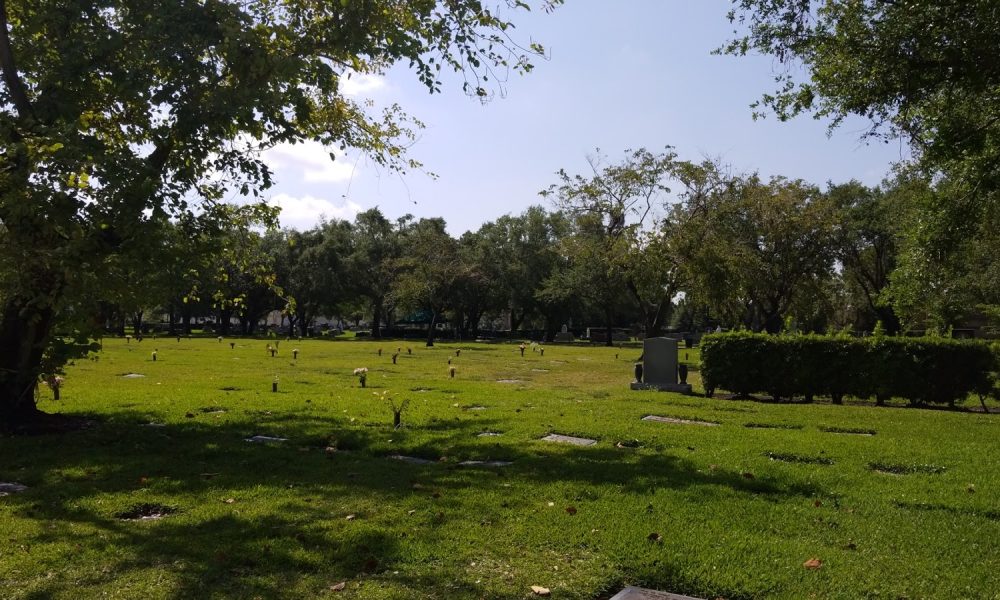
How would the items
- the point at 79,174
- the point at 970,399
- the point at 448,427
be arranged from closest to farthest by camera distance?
1. the point at 79,174
2. the point at 448,427
3. the point at 970,399

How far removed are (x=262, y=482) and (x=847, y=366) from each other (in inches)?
508

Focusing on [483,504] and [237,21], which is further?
[237,21]

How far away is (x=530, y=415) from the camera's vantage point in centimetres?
1084

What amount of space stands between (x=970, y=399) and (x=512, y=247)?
181ft

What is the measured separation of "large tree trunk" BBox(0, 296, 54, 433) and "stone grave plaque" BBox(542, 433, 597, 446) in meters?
6.53

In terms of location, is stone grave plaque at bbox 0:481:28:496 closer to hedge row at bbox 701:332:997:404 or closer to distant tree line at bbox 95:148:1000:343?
distant tree line at bbox 95:148:1000:343

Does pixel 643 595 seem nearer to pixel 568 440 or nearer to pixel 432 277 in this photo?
pixel 568 440

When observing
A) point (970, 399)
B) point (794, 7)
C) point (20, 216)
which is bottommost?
point (970, 399)

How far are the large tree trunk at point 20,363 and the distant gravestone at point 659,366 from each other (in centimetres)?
1238

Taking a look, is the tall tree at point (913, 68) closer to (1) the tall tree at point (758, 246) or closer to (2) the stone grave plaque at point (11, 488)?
(2) the stone grave plaque at point (11, 488)

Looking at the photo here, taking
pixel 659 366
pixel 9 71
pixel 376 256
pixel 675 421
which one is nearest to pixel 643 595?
pixel 675 421

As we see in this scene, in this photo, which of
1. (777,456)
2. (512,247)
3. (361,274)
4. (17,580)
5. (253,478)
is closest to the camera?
(17,580)

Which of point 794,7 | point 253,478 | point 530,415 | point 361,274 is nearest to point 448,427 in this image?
point 530,415

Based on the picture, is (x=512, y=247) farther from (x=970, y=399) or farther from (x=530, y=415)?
(x=530, y=415)
